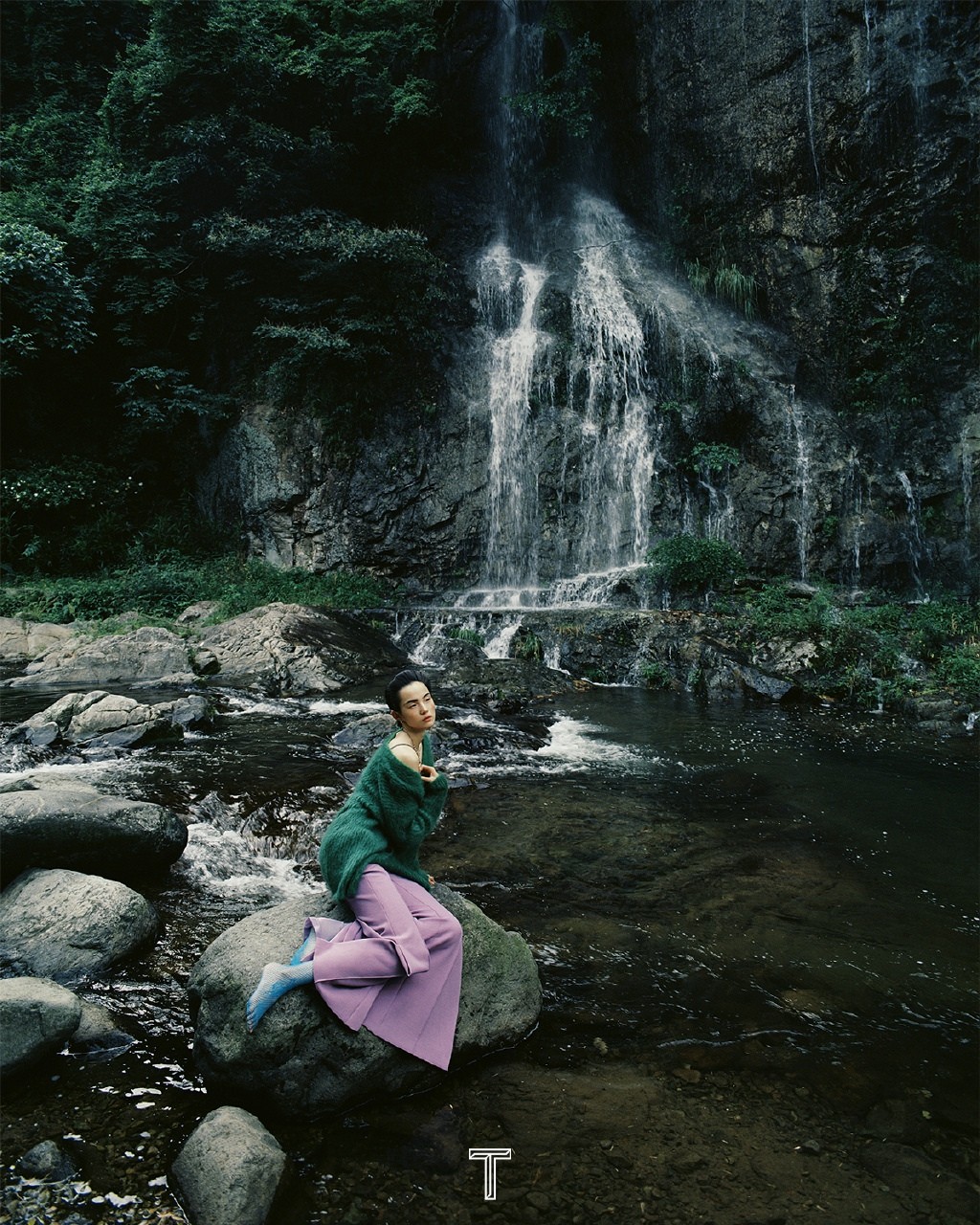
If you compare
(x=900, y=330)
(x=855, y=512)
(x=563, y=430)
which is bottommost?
(x=855, y=512)

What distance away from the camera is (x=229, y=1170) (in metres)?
2.29

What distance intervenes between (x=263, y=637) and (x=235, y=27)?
541 inches

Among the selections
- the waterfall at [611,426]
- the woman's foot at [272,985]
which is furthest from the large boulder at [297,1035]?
the waterfall at [611,426]

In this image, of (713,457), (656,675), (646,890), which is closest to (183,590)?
(656,675)

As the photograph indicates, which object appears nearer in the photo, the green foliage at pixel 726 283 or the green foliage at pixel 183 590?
the green foliage at pixel 183 590

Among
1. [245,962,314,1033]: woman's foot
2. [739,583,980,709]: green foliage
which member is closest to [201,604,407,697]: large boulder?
[739,583,980,709]: green foliage

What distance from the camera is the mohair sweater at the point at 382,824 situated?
304 cm

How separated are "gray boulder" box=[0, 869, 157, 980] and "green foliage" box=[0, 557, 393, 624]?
9.85 metres

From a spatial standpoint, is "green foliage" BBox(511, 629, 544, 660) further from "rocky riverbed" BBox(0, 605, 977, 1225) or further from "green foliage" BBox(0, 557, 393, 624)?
"rocky riverbed" BBox(0, 605, 977, 1225)

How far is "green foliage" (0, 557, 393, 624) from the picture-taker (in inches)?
548

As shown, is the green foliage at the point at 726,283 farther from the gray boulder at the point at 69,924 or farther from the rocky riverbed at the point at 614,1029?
the gray boulder at the point at 69,924

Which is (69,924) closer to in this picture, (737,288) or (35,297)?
(35,297)

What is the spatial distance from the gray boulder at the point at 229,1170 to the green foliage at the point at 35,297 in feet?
52.6

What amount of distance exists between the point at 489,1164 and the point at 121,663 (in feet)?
33.8
